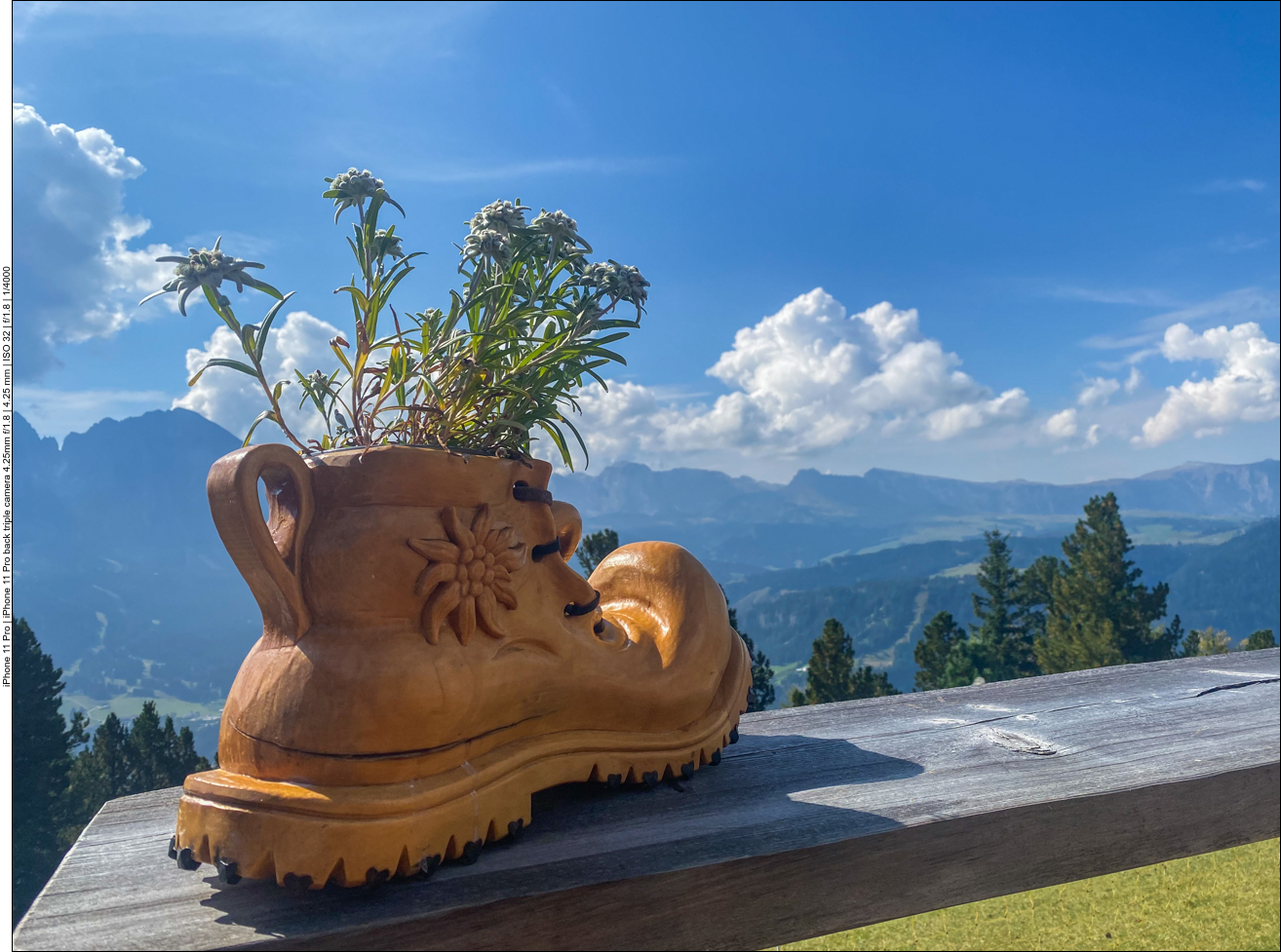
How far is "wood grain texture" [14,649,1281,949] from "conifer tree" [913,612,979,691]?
14.4 meters

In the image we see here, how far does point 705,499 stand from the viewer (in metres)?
192

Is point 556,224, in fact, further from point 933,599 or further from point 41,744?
point 933,599

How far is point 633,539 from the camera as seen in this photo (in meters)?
3.88

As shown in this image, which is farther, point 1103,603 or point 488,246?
point 1103,603

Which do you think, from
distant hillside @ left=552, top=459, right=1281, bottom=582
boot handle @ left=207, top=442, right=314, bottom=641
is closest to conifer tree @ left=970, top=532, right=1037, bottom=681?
boot handle @ left=207, top=442, right=314, bottom=641

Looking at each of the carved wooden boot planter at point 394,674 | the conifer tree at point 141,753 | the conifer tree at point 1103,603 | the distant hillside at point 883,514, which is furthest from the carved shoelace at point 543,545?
the distant hillside at point 883,514

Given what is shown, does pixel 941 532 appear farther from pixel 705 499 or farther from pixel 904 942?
pixel 904 942

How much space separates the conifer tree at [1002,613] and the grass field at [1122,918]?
16521 millimetres

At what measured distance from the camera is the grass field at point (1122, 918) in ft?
7.53

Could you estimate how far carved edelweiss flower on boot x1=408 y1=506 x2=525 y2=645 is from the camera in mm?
975

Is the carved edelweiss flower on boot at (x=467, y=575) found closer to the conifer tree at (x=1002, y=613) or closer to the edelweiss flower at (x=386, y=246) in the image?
the edelweiss flower at (x=386, y=246)

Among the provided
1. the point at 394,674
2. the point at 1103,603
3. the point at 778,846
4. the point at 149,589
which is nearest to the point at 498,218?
the point at 394,674

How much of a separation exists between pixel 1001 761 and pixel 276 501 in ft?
4.03

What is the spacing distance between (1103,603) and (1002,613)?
3831 millimetres
